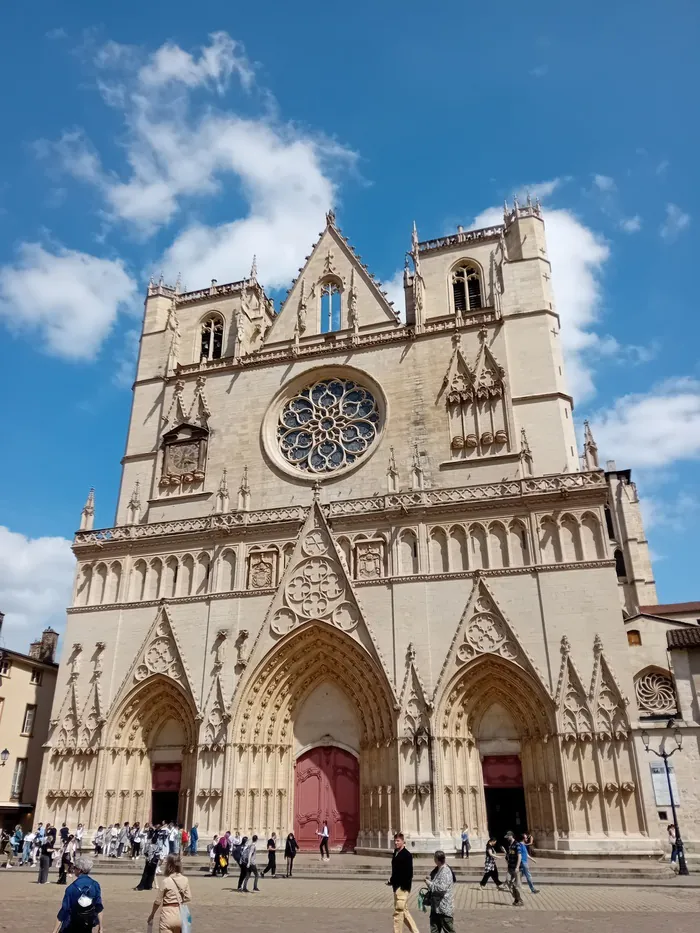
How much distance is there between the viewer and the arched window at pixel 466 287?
29266 millimetres

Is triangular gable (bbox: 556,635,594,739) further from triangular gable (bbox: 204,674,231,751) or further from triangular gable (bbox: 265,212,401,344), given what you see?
triangular gable (bbox: 265,212,401,344)

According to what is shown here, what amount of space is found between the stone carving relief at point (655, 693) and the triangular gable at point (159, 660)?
1418 centimetres

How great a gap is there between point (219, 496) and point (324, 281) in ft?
35.2

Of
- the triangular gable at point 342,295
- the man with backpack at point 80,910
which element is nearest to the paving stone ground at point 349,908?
the man with backpack at point 80,910

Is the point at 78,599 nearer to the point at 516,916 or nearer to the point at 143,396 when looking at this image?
the point at 143,396

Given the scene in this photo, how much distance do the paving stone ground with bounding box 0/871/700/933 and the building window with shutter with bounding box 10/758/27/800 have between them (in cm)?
1279

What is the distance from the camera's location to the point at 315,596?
2377 centimetres

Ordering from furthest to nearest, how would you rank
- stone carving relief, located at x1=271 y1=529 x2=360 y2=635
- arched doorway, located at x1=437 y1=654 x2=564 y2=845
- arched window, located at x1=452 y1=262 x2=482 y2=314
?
arched window, located at x1=452 y1=262 x2=482 y2=314, stone carving relief, located at x1=271 y1=529 x2=360 y2=635, arched doorway, located at x1=437 y1=654 x2=564 y2=845

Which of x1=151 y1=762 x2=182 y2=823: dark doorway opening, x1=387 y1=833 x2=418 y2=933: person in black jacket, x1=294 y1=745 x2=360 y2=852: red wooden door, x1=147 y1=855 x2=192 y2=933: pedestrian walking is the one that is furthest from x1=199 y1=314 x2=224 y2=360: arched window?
x1=147 y1=855 x2=192 y2=933: pedestrian walking

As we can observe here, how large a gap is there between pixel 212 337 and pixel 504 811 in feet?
72.3

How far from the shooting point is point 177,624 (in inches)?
981

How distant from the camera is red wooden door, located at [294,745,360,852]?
22.4 metres

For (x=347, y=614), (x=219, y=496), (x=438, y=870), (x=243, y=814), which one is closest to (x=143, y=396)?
(x=219, y=496)

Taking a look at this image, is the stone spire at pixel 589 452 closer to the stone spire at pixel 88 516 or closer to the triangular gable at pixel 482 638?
the triangular gable at pixel 482 638
